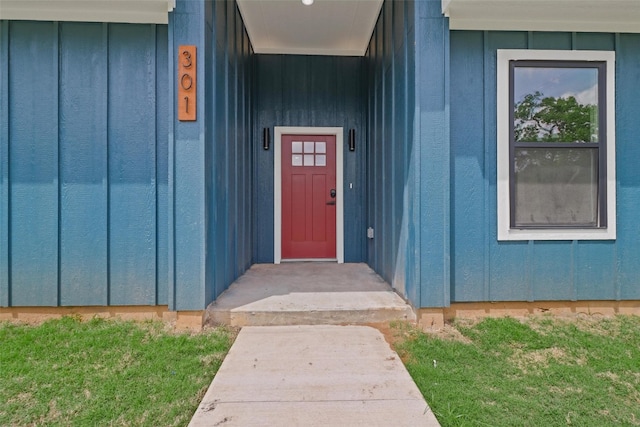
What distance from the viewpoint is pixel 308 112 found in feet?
15.8

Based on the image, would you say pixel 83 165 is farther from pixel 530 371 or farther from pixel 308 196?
pixel 530 371

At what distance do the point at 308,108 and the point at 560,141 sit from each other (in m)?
2.97

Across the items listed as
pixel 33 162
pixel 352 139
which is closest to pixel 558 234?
pixel 352 139

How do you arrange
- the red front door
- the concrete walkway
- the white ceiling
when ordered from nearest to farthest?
the concrete walkway
the white ceiling
the red front door

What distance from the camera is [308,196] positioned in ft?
16.1

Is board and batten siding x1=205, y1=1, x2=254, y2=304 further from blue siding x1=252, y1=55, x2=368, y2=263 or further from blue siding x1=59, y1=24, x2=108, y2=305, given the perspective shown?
blue siding x1=59, y1=24, x2=108, y2=305

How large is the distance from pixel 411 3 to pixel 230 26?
5.52 ft

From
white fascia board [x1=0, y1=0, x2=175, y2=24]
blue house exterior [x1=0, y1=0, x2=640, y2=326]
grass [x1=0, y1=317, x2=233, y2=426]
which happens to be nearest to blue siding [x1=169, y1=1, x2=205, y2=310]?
blue house exterior [x1=0, y1=0, x2=640, y2=326]

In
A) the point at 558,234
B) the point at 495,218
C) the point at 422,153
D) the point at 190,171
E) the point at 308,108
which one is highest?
the point at 308,108

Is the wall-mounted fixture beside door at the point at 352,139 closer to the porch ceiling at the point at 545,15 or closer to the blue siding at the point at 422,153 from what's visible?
the blue siding at the point at 422,153

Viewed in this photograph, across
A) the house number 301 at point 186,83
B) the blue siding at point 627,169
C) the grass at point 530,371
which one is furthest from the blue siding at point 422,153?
the house number 301 at point 186,83

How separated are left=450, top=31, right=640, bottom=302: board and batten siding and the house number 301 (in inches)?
78.7

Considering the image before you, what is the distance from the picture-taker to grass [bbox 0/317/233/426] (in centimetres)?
165

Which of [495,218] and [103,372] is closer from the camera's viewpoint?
[103,372]
